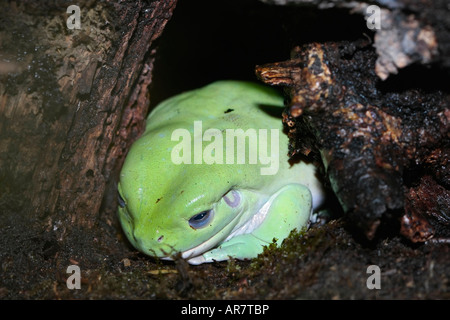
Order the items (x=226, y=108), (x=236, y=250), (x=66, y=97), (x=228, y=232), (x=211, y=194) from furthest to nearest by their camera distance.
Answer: (x=226, y=108) → (x=228, y=232) → (x=236, y=250) → (x=211, y=194) → (x=66, y=97)

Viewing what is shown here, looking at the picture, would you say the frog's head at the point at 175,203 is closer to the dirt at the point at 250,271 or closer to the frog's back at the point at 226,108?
the dirt at the point at 250,271

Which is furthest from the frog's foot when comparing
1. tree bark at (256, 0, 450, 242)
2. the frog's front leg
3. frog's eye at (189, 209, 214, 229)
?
tree bark at (256, 0, 450, 242)

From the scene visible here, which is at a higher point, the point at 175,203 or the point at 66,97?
the point at 66,97

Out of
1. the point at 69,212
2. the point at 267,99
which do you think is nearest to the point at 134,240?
the point at 69,212

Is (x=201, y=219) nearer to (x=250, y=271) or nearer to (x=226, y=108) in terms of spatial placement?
(x=250, y=271)

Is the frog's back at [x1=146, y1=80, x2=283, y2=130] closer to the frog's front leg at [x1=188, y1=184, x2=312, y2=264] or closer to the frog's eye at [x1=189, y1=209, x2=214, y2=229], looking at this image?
the frog's front leg at [x1=188, y1=184, x2=312, y2=264]

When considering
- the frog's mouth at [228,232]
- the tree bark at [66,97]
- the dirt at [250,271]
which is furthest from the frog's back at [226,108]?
the dirt at [250,271]

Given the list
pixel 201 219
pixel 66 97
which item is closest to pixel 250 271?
pixel 201 219
